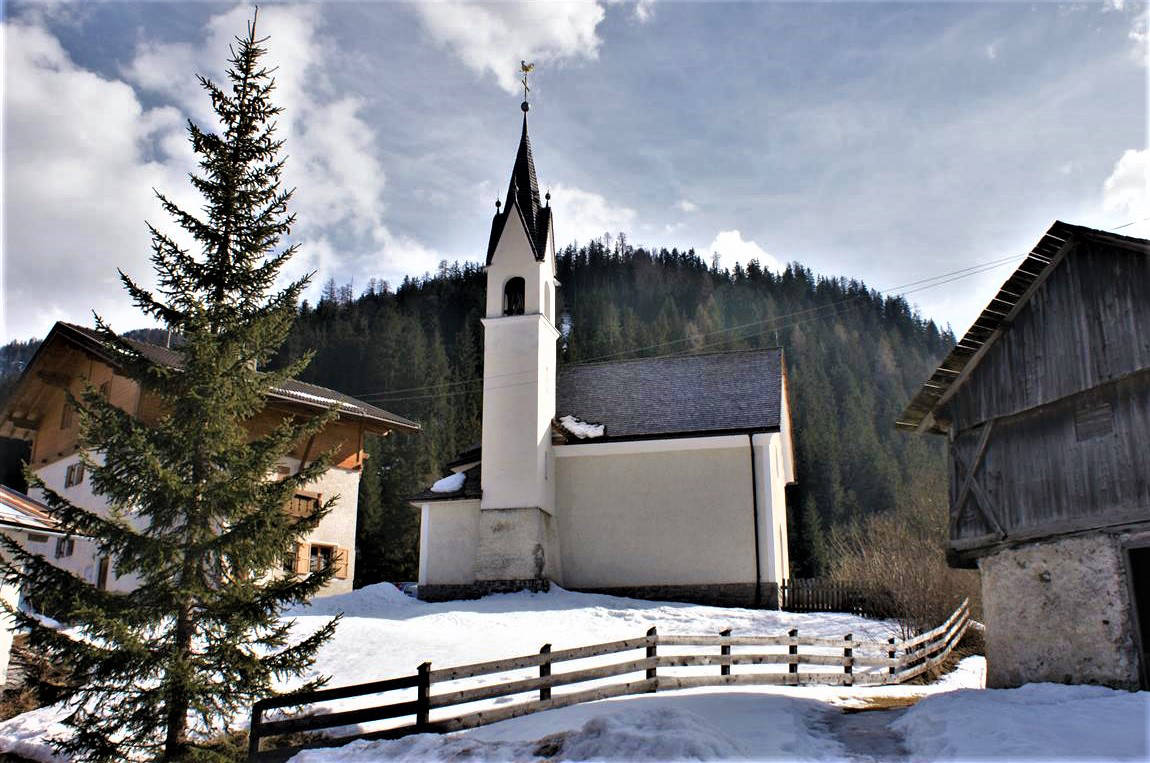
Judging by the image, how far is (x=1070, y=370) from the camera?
13.1 meters

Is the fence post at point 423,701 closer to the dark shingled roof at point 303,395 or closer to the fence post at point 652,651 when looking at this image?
the fence post at point 652,651

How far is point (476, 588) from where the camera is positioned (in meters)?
25.8

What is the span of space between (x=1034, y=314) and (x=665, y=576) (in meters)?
14.7

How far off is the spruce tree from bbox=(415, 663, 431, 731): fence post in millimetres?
1387

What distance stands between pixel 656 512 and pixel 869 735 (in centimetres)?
1545

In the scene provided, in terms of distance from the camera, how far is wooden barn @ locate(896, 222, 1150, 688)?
475 inches

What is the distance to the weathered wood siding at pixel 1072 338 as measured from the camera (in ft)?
40.3

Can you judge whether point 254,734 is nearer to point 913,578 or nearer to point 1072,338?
point 1072,338

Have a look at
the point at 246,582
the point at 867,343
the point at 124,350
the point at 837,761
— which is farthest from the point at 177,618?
the point at 867,343

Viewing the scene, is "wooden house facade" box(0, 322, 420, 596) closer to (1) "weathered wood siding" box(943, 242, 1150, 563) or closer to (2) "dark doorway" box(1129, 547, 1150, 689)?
(1) "weathered wood siding" box(943, 242, 1150, 563)

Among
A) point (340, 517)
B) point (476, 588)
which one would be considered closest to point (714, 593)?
point (476, 588)

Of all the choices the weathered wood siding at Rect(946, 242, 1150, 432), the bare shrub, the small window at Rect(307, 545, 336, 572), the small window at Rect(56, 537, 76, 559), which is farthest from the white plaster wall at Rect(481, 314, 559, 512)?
the weathered wood siding at Rect(946, 242, 1150, 432)

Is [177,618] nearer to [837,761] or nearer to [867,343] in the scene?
[837,761]

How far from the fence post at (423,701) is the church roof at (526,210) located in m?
18.5
